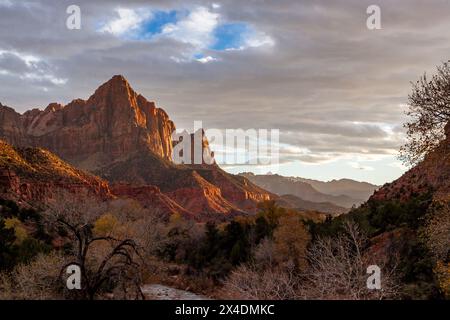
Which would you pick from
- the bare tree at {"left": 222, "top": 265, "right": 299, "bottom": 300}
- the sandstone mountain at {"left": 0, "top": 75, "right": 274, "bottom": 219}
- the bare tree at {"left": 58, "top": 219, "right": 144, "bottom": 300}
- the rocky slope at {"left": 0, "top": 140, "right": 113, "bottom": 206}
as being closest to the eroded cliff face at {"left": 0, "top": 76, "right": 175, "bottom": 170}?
the sandstone mountain at {"left": 0, "top": 75, "right": 274, "bottom": 219}

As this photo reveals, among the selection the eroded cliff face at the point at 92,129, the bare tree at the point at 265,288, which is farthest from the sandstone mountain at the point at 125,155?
the bare tree at the point at 265,288

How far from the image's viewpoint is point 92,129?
615ft

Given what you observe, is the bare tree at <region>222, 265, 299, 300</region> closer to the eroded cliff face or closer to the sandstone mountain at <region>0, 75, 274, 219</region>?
the sandstone mountain at <region>0, 75, 274, 219</region>

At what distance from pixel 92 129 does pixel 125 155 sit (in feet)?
104

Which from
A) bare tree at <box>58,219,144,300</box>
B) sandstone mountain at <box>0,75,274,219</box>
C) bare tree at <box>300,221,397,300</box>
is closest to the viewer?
bare tree at <box>58,219,144,300</box>

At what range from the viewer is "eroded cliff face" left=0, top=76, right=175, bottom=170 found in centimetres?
17500

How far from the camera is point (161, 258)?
56625mm

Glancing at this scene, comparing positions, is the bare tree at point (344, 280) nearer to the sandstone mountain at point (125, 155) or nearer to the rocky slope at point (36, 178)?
the rocky slope at point (36, 178)

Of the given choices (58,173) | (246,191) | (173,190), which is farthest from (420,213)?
(246,191)

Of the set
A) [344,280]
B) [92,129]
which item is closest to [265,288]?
[344,280]

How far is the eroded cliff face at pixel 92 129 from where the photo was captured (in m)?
175

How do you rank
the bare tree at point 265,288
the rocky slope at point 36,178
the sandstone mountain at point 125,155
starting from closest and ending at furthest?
the bare tree at point 265,288, the rocky slope at point 36,178, the sandstone mountain at point 125,155
